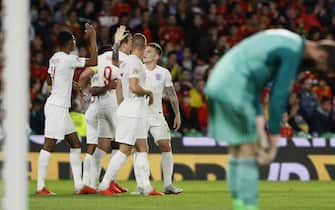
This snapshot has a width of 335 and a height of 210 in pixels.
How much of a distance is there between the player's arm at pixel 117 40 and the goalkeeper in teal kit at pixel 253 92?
6.60m

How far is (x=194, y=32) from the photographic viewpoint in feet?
82.1

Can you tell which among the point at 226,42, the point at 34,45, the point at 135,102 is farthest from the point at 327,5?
the point at 135,102

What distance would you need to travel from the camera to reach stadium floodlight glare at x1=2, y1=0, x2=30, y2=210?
644 centimetres

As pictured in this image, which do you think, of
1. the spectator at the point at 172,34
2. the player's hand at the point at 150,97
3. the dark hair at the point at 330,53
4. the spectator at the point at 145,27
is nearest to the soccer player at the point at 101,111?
the player's hand at the point at 150,97

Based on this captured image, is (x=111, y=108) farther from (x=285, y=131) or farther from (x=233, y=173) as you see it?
(x=233, y=173)

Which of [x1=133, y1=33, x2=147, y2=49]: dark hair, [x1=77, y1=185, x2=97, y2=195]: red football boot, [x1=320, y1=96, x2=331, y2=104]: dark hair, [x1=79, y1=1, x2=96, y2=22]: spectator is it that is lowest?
[x1=77, y1=185, x2=97, y2=195]: red football boot

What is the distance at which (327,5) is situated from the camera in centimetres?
2705

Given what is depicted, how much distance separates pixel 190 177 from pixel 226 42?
5.51 m

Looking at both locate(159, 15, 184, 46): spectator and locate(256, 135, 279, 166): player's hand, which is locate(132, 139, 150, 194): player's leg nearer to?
locate(256, 135, 279, 166): player's hand

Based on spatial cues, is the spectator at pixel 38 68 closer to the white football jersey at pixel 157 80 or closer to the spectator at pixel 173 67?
the spectator at pixel 173 67

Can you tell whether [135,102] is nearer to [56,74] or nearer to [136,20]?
[56,74]

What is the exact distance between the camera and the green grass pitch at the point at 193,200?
12680 millimetres

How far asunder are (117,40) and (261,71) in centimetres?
676

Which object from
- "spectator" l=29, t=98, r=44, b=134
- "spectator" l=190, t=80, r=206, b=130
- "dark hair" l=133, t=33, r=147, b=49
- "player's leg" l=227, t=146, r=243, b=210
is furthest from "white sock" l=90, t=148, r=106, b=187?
"player's leg" l=227, t=146, r=243, b=210
